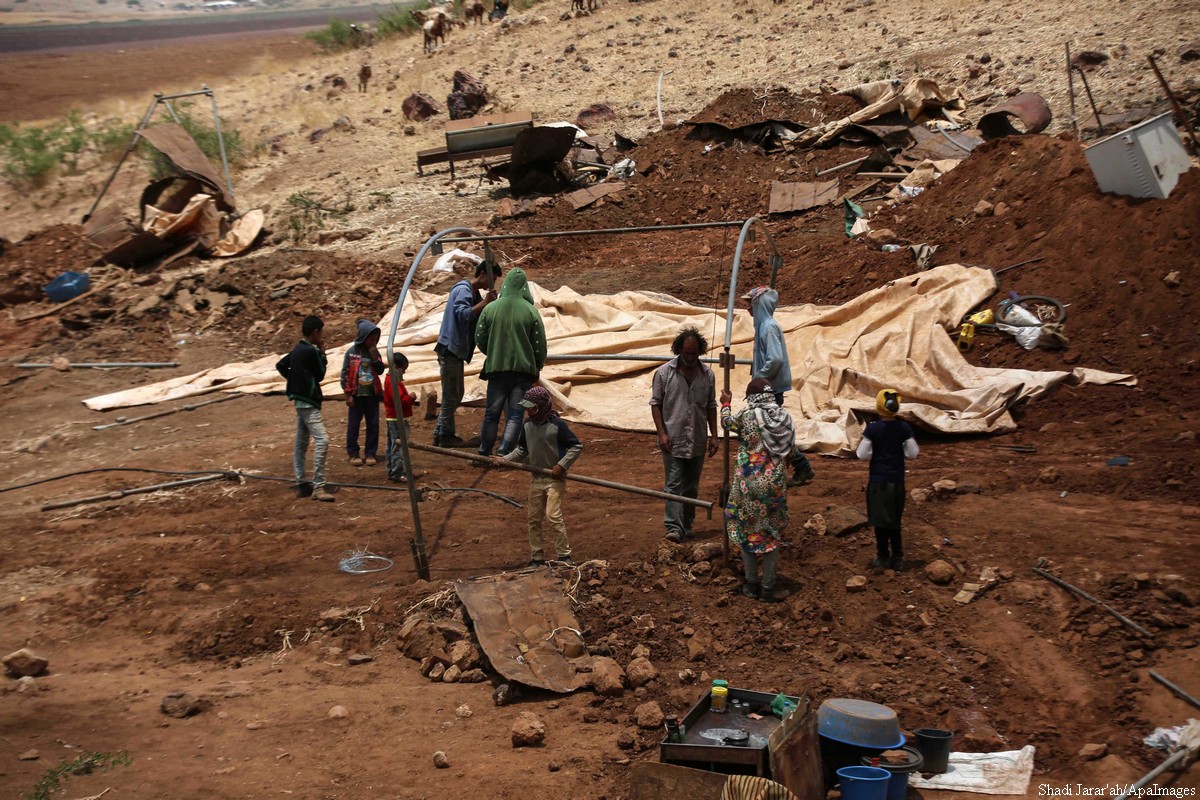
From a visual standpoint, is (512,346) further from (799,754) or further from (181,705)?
(799,754)

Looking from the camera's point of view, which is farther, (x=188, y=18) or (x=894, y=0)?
(x=188, y=18)

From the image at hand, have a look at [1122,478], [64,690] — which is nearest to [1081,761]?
[1122,478]

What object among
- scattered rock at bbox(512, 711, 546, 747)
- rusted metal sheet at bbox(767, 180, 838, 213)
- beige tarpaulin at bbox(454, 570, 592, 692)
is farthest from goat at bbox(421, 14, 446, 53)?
scattered rock at bbox(512, 711, 546, 747)

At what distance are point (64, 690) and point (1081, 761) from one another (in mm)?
5428

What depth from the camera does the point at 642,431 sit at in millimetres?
10266

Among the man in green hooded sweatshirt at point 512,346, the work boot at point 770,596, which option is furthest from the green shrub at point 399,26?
the work boot at point 770,596

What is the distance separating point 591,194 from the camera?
1683cm

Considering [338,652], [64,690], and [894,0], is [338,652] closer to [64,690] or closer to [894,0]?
[64,690]

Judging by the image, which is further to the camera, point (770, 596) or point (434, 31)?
point (434, 31)

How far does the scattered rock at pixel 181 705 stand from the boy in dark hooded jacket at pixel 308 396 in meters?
3.13

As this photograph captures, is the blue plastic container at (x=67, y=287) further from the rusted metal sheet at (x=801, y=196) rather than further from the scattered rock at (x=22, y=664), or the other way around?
the scattered rock at (x=22, y=664)

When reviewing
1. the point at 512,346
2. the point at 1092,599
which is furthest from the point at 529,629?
the point at 1092,599

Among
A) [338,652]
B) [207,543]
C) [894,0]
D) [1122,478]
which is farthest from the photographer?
[894,0]

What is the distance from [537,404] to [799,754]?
3008mm
